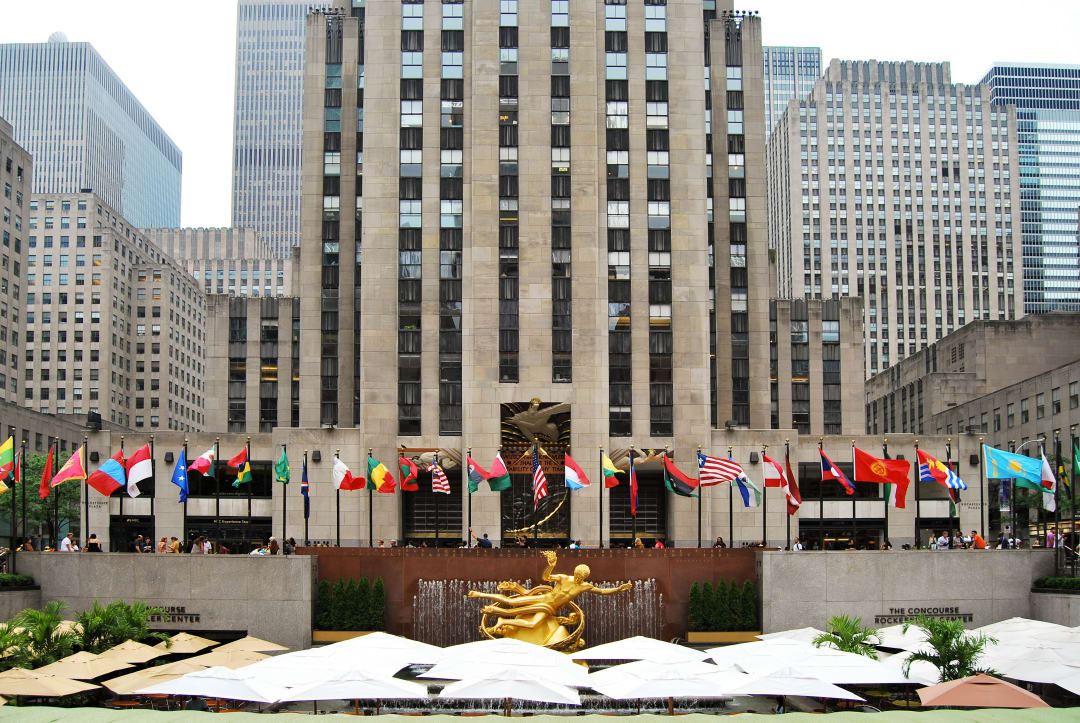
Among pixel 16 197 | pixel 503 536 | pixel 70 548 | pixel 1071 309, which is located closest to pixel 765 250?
pixel 503 536

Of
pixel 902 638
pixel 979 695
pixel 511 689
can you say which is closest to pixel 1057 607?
pixel 902 638

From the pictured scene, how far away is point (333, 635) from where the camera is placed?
47812 millimetres

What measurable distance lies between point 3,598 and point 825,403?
65856mm

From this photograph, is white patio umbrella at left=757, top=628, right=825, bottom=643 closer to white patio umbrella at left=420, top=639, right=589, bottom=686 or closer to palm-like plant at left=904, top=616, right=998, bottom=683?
palm-like plant at left=904, top=616, right=998, bottom=683

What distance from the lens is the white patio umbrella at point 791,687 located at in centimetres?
Result: 3000

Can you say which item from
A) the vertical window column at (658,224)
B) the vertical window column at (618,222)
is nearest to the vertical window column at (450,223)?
the vertical window column at (618,222)

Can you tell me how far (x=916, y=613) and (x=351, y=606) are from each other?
79.9 feet

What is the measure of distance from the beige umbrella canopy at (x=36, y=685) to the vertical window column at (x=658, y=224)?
43.4m

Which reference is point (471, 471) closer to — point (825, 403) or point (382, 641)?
point (382, 641)

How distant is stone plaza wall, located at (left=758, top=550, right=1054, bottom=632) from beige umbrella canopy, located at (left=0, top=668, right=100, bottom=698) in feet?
92.7

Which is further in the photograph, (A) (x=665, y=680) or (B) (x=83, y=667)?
(B) (x=83, y=667)

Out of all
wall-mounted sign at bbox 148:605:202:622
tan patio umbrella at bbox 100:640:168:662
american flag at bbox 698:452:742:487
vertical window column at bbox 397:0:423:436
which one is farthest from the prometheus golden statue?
vertical window column at bbox 397:0:423:436

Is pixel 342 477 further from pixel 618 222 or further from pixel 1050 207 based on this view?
pixel 1050 207

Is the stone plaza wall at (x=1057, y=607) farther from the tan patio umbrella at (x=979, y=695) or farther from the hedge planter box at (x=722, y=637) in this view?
the tan patio umbrella at (x=979, y=695)
